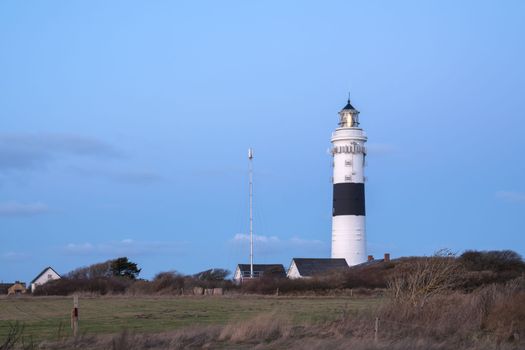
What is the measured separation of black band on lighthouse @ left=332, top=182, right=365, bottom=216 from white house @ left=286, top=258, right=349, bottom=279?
4913 mm

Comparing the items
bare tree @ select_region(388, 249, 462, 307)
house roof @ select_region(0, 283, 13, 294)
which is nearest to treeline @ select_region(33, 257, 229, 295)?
house roof @ select_region(0, 283, 13, 294)

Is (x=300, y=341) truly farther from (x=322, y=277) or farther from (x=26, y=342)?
(x=322, y=277)

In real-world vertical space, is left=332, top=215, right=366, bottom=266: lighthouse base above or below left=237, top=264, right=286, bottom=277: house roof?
above

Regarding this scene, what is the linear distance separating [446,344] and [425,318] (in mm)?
3630

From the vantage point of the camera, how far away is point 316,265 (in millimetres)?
77188

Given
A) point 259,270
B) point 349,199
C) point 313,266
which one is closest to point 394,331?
point 349,199

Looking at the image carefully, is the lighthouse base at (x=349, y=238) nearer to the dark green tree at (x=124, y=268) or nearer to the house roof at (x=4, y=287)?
the dark green tree at (x=124, y=268)

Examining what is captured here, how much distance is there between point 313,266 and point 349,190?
10.9m

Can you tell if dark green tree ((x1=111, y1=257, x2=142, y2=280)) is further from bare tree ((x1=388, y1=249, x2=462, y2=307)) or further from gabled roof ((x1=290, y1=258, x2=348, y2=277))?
bare tree ((x1=388, y1=249, x2=462, y2=307))

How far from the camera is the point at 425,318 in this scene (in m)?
23.3

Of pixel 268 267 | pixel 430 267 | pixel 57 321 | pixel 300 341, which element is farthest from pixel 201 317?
pixel 268 267

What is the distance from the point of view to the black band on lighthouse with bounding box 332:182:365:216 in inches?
2714

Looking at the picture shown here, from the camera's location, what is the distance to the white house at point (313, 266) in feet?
240

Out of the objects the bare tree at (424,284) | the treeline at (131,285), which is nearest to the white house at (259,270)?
the treeline at (131,285)
